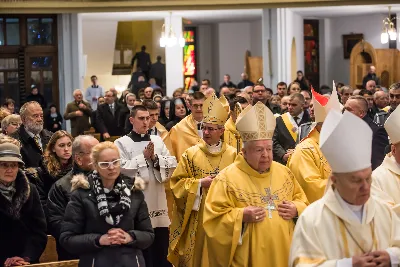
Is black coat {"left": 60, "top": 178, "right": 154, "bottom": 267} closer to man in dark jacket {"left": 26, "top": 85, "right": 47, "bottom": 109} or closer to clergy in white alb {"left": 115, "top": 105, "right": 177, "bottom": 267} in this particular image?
clergy in white alb {"left": 115, "top": 105, "right": 177, "bottom": 267}

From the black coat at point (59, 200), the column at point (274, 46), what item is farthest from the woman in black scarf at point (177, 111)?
the column at point (274, 46)

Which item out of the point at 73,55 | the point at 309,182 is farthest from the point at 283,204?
the point at 73,55

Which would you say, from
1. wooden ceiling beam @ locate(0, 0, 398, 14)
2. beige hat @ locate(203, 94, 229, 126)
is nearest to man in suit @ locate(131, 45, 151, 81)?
wooden ceiling beam @ locate(0, 0, 398, 14)

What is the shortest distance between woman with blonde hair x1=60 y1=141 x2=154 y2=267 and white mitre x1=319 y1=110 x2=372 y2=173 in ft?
5.20

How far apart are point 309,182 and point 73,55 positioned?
15.0m

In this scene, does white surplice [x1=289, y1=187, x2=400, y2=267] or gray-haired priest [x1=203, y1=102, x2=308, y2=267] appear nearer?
white surplice [x1=289, y1=187, x2=400, y2=267]

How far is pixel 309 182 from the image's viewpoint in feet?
24.3

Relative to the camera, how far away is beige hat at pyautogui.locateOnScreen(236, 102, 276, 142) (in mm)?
6531

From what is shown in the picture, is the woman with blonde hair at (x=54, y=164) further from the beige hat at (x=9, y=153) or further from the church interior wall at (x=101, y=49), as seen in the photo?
the church interior wall at (x=101, y=49)

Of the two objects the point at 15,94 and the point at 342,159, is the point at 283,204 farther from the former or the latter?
the point at 15,94

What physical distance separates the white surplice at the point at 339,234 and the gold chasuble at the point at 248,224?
5.00ft

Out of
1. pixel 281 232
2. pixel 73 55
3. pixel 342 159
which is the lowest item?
pixel 281 232

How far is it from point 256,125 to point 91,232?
1421 millimetres

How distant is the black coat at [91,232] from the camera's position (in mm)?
5918
